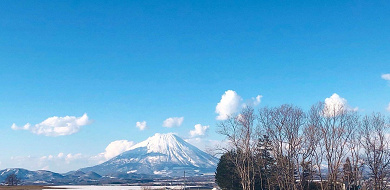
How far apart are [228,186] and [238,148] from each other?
13.5 metres

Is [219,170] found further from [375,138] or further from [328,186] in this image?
[375,138]

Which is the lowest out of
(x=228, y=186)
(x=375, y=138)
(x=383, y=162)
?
(x=228, y=186)

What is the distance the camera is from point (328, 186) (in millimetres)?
40406

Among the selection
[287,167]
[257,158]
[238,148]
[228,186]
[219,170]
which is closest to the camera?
[287,167]

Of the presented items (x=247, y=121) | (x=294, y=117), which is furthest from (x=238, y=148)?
(x=294, y=117)

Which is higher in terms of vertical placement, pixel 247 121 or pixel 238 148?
pixel 247 121

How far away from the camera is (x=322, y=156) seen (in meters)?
37.2

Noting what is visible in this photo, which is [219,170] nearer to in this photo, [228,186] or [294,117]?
[228,186]

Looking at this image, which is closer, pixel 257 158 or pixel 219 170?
pixel 257 158

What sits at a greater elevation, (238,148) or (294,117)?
(294,117)

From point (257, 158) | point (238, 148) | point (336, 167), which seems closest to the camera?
point (336, 167)

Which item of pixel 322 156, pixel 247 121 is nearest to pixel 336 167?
pixel 322 156

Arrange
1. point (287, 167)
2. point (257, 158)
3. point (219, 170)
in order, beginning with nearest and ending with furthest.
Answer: point (287, 167)
point (257, 158)
point (219, 170)

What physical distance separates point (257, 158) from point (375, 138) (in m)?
12.8
